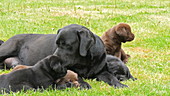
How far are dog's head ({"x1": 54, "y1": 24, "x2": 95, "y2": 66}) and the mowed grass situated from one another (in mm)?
680

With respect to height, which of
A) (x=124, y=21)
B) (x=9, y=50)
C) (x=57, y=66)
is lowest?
(x=124, y=21)

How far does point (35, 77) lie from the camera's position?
22.3 feet

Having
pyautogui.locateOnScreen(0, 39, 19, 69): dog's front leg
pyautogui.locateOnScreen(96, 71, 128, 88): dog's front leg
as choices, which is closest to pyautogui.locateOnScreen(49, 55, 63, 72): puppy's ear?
pyautogui.locateOnScreen(96, 71, 128, 88): dog's front leg

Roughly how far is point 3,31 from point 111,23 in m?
6.10

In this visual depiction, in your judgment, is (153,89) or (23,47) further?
(23,47)

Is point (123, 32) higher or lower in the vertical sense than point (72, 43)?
lower

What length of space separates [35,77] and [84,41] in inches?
49.6

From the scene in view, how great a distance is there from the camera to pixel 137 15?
22.0 meters

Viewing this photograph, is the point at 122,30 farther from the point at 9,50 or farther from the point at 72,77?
the point at 72,77

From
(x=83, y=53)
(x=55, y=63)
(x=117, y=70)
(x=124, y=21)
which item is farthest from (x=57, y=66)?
(x=124, y=21)

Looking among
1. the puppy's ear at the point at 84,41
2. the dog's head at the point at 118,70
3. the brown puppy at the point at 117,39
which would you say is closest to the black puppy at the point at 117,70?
the dog's head at the point at 118,70

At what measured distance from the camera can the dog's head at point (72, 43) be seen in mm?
7441

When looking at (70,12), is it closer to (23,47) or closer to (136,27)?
(136,27)

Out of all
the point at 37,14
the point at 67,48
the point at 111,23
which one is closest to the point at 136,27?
the point at 111,23
